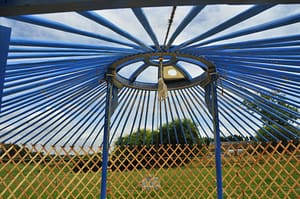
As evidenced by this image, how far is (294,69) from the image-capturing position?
1.62m

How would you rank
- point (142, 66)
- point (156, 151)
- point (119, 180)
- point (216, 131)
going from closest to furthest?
point (216, 131) → point (142, 66) → point (119, 180) → point (156, 151)

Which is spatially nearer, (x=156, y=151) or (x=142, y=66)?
(x=142, y=66)

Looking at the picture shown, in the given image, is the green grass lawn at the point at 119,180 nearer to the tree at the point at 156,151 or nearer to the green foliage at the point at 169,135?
the tree at the point at 156,151

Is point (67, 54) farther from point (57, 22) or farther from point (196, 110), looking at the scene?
point (196, 110)

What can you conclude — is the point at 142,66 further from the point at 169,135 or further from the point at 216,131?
the point at 169,135

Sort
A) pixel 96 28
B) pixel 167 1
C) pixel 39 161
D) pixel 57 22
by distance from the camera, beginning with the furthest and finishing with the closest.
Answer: pixel 39 161
pixel 96 28
pixel 57 22
pixel 167 1

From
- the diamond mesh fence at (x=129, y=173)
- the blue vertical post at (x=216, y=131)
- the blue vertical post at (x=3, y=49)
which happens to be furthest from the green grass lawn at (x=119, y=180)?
the blue vertical post at (x=3, y=49)

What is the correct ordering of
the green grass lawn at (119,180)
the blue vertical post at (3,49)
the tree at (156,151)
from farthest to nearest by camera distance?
the tree at (156,151)
the green grass lawn at (119,180)
the blue vertical post at (3,49)

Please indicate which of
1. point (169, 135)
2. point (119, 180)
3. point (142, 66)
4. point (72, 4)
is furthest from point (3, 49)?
point (169, 135)

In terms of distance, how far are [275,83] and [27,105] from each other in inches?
81.2

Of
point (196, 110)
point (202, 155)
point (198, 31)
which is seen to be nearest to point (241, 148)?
point (202, 155)

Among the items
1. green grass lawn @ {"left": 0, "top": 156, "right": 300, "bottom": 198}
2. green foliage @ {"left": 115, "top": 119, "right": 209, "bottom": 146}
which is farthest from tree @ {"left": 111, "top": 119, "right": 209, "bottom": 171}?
green grass lawn @ {"left": 0, "top": 156, "right": 300, "bottom": 198}

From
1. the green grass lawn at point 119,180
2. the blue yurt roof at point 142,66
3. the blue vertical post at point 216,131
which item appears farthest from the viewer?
the green grass lawn at point 119,180

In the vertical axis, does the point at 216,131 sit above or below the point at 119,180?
above
